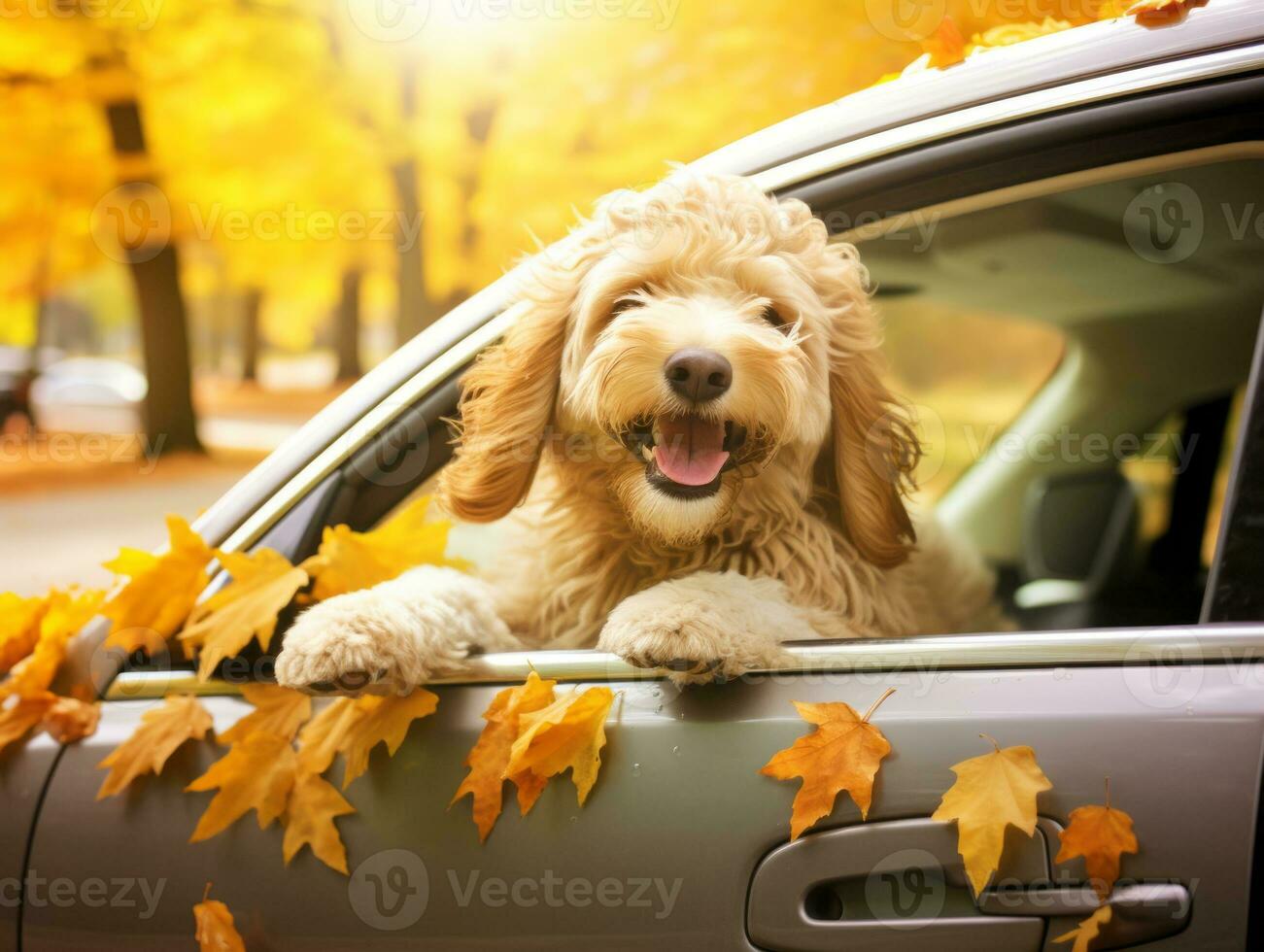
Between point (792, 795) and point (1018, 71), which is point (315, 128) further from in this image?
point (792, 795)

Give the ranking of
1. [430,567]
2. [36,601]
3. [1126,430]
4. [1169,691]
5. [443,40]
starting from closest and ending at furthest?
[1169,691] < [36,601] < [430,567] < [1126,430] < [443,40]

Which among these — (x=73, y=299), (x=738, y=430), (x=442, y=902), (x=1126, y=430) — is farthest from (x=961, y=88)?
(x=73, y=299)

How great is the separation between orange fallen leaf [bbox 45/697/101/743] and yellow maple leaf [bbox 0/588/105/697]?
2.8 inches

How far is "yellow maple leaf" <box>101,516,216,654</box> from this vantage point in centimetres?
207

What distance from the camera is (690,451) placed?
2225 mm

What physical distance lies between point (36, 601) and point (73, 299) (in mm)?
40292

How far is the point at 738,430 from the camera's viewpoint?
224 cm

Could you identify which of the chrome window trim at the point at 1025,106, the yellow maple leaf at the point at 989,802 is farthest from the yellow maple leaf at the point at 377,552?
the yellow maple leaf at the point at 989,802

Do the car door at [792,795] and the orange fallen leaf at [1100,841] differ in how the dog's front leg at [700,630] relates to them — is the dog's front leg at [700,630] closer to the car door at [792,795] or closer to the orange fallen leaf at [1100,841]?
the car door at [792,795]

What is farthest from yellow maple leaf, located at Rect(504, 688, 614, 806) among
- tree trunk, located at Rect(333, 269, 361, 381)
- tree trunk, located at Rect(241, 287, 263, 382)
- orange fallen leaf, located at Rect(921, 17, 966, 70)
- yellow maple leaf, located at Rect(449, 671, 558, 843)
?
tree trunk, located at Rect(241, 287, 263, 382)

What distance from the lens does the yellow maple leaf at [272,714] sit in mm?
1918

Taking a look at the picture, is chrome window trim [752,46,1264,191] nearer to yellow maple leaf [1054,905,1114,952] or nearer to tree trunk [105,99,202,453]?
yellow maple leaf [1054,905,1114,952]

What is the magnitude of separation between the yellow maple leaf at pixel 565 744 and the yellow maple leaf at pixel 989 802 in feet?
1.75

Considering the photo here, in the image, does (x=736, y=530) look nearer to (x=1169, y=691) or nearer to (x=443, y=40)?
(x=1169, y=691)
